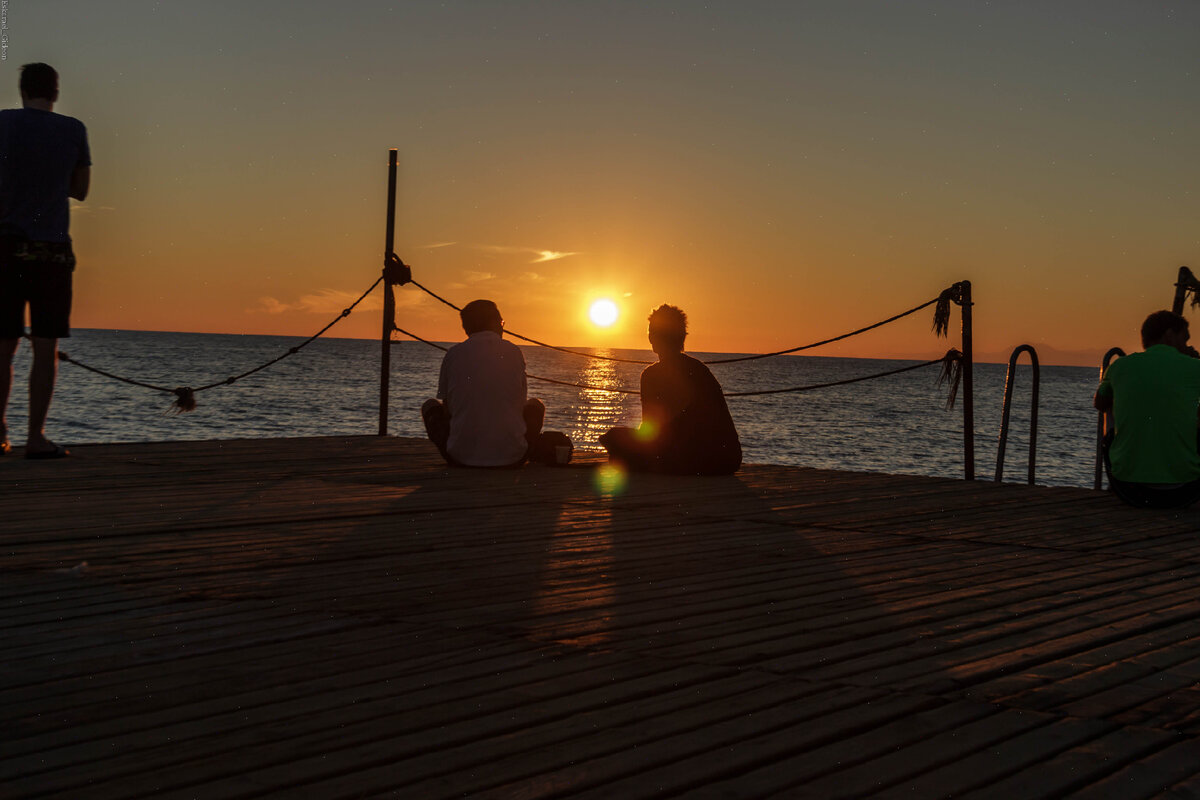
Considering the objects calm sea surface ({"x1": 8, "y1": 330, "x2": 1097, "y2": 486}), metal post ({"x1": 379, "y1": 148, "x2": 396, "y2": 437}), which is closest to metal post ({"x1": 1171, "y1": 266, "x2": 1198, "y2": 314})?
metal post ({"x1": 379, "y1": 148, "x2": 396, "y2": 437})

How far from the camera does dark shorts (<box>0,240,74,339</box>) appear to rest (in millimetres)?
6801

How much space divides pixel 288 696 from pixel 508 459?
5.37m

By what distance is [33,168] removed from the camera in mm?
6809

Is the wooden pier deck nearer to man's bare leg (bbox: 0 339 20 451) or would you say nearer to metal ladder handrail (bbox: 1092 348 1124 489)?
man's bare leg (bbox: 0 339 20 451)

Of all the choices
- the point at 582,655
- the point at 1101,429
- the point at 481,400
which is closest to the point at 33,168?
the point at 481,400

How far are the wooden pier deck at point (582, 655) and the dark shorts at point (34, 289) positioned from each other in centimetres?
184

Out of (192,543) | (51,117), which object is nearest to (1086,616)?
(192,543)

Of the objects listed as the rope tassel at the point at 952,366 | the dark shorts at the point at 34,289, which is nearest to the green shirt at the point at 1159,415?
the rope tassel at the point at 952,366

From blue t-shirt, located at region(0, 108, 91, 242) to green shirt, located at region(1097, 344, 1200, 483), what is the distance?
6.45 meters

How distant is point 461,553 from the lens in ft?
13.8

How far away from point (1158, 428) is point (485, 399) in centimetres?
409

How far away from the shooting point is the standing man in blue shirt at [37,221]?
6.79 metres

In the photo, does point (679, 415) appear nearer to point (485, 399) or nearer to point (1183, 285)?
point (485, 399)

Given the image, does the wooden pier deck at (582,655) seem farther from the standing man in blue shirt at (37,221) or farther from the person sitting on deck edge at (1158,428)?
the standing man in blue shirt at (37,221)
